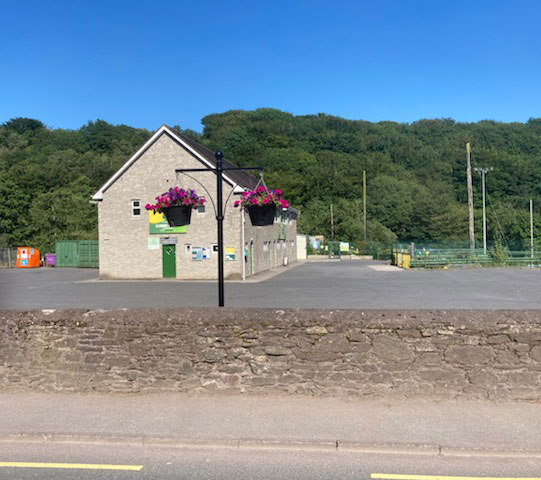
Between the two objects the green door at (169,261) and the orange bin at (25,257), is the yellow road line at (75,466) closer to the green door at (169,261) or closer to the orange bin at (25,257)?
the green door at (169,261)

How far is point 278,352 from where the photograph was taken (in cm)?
642

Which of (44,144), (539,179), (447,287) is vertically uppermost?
(44,144)

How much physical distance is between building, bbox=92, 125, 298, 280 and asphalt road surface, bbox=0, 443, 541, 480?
2416 cm

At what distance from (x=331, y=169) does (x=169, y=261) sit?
73.2m

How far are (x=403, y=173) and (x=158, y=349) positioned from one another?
104870mm

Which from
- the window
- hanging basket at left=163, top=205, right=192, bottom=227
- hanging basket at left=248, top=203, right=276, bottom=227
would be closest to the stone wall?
hanging basket at left=163, top=205, right=192, bottom=227

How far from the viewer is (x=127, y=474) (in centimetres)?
458

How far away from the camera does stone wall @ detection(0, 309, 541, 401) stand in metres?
6.23

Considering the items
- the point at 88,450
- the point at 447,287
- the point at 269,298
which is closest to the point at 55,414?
the point at 88,450

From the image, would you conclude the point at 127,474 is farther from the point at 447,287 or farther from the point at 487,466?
the point at 447,287

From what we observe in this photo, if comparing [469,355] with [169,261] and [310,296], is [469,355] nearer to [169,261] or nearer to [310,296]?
[310,296]

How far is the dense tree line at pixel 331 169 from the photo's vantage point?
68125mm

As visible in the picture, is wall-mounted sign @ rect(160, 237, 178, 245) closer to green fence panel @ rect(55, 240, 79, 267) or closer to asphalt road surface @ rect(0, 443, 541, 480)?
green fence panel @ rect(55, 240, 79, 267)

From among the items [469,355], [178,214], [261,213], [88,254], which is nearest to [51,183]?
[88,254]
